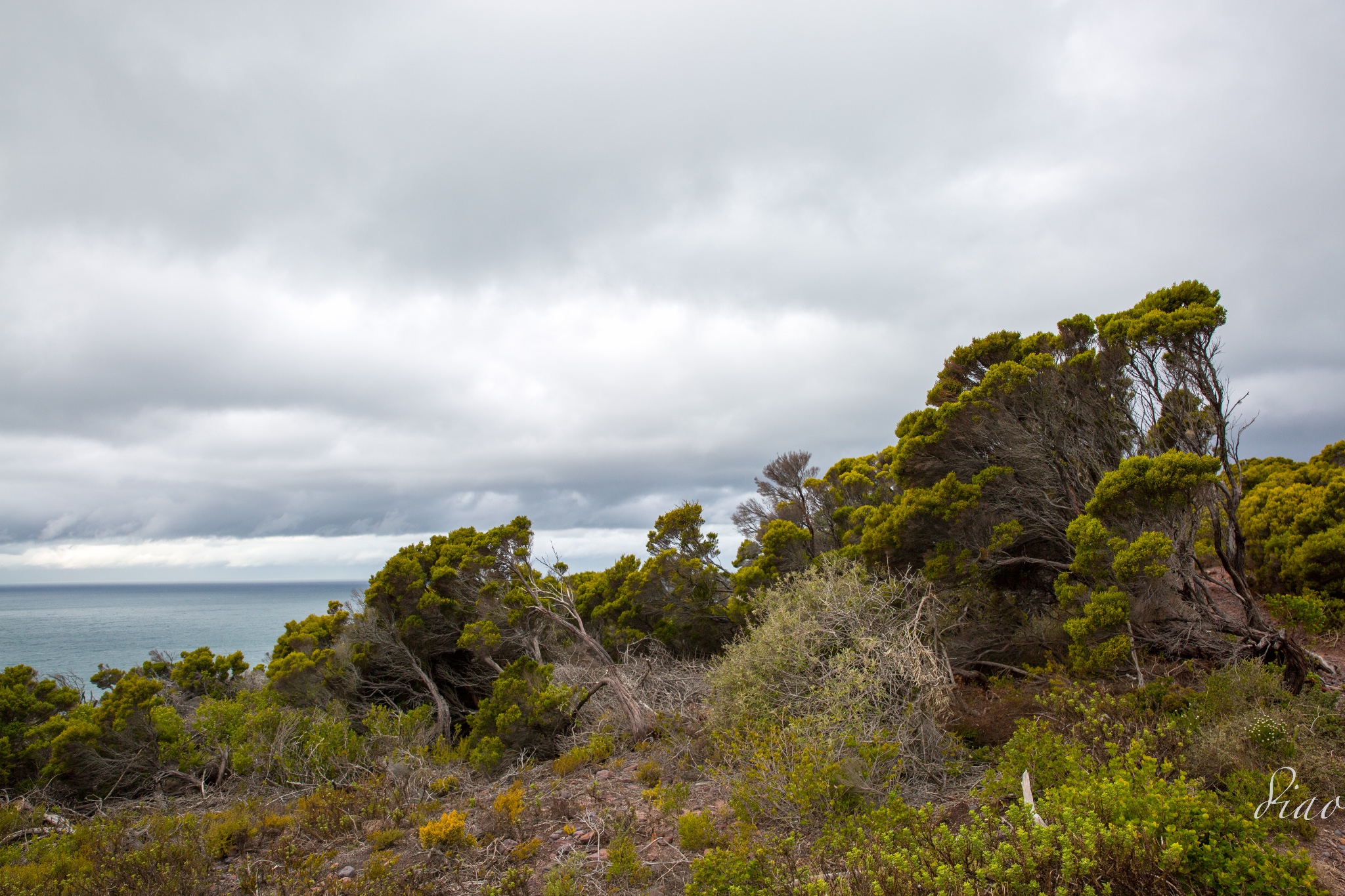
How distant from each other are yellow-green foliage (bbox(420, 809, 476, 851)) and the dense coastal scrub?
0.04 m

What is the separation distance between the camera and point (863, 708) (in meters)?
7.68

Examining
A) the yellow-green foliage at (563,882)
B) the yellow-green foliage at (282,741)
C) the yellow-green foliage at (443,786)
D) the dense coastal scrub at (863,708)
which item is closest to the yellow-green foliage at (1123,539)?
the dense coastal scrub at (863,708)

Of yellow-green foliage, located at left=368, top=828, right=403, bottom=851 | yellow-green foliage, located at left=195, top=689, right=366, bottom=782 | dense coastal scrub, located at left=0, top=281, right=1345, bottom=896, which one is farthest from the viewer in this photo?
yellow-green foliage, located at left=195, top=689, right=366, bottom=782

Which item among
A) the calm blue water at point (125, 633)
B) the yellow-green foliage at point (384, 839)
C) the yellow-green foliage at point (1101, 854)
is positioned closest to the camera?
the yellow-green foliage at point (1101, 854)

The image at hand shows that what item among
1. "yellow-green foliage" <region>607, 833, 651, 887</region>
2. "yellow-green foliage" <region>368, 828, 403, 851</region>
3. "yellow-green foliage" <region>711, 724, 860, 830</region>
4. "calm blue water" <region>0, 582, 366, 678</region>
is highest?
"yellow-green foliage" <region>711, 724, 860, 830</region>

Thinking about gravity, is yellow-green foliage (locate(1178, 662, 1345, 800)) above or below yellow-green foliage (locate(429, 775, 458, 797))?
above

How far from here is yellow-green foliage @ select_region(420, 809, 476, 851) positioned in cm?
677

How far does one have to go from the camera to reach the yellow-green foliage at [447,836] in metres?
6.77

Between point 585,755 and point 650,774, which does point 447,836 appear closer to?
point 650,774

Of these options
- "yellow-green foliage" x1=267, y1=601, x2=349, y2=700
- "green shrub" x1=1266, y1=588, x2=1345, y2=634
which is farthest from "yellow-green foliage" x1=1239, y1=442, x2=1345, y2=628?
"yellow-green foliage" x1=267, y1=601, x2=349, y2=700

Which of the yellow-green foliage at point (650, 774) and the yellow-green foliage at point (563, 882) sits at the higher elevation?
the yellow-green foliage at point (563, 882)

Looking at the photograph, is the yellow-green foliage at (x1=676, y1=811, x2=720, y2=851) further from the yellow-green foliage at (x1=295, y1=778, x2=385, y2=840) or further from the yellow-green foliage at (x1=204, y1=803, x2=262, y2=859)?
the yellow-green foliage at (x1=204, y1=803, x2=262, y2=859)

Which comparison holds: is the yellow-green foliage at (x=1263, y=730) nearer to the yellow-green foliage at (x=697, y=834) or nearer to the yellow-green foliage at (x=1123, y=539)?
the yellow-green foliage at (x=1123, y=539)

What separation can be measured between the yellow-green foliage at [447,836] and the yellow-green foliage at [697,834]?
2408mm
